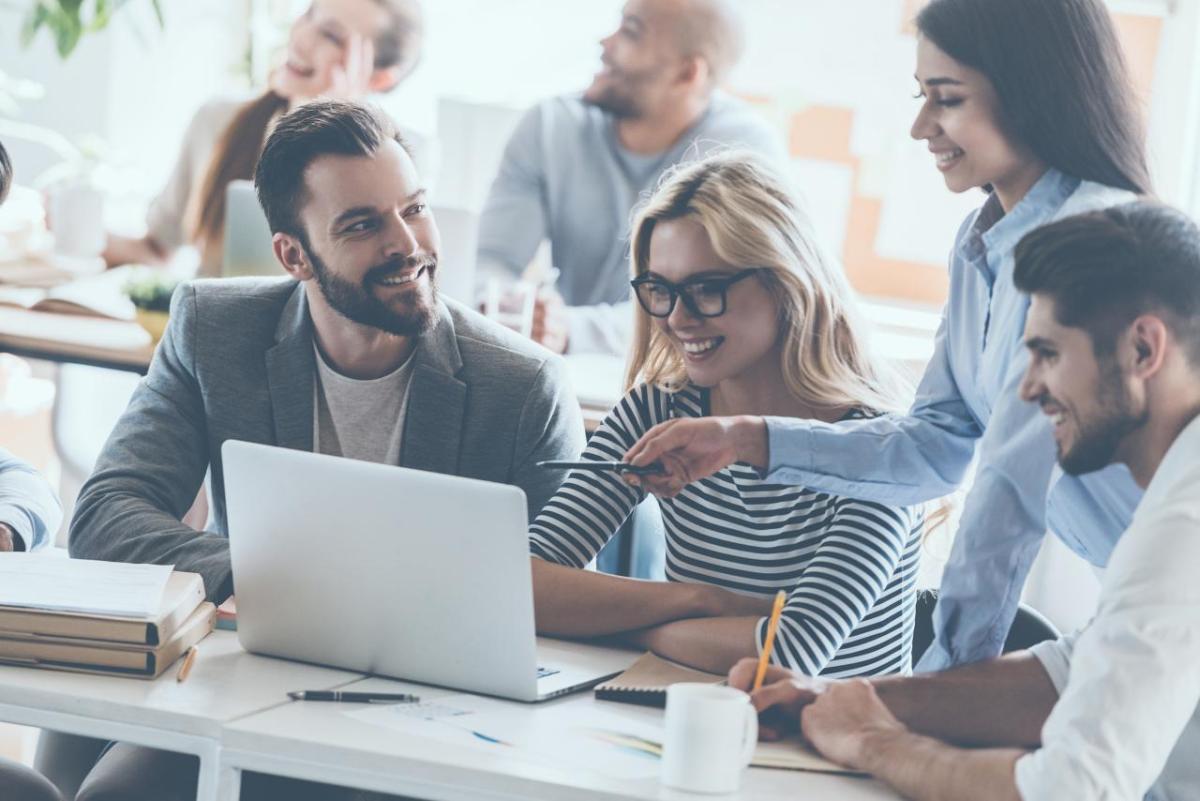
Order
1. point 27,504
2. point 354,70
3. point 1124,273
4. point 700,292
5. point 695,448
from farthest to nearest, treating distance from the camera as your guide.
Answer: point 354,70 → point 27,504 → point 700,292 → point 695,448 → point 1124,273

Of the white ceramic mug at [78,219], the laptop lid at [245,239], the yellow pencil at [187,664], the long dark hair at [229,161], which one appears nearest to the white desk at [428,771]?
the yellow pencil at [187,664]

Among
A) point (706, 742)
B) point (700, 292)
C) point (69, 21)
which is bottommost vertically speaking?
point (706, 742)

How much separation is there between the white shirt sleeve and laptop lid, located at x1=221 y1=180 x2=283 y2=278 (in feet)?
7.29

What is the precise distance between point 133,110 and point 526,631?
177 inches

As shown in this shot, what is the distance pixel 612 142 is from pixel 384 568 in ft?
8.55

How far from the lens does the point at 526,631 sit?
4.50ft

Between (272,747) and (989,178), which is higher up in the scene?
(989,178)

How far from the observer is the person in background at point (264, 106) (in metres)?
3.69

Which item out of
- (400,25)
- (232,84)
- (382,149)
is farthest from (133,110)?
(382,149)

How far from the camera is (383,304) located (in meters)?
1.98

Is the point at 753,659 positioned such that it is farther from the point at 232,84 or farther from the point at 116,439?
the point at 232,84

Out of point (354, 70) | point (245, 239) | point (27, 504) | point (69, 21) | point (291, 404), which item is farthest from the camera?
point (354, 70)

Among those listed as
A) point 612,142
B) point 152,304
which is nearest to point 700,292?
point 152,304

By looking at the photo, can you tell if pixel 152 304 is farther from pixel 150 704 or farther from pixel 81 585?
pixel 150 704
